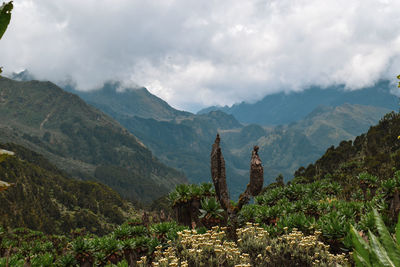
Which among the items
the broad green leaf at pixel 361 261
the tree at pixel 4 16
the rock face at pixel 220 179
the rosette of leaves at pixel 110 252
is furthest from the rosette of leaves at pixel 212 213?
the tree at pixel 4 16

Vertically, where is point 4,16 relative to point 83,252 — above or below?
above

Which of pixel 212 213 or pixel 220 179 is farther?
pixel 212 213

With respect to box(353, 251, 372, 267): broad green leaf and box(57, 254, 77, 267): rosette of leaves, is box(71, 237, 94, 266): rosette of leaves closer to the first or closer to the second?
box(57, 254, 77, 267): rosette of leaves

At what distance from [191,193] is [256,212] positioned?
134 inches

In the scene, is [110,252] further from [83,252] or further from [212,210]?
[212,210]

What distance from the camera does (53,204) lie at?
321 feet

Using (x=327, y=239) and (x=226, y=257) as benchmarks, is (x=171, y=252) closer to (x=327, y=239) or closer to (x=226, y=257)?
(x=226, y=257)

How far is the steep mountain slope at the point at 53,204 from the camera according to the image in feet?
267

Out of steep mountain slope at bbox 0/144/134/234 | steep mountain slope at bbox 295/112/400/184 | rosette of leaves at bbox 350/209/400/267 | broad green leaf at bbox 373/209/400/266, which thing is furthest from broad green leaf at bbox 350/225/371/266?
steep mountain slope at bbox 0/144/134/234

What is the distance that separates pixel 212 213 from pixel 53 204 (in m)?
103

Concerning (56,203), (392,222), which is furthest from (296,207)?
(56,203)

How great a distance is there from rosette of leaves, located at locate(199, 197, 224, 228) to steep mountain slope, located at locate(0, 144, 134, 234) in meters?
78.9

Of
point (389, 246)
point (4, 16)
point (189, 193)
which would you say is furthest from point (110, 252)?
point (389, 246)

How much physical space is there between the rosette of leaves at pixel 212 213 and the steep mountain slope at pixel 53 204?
3107 inches
